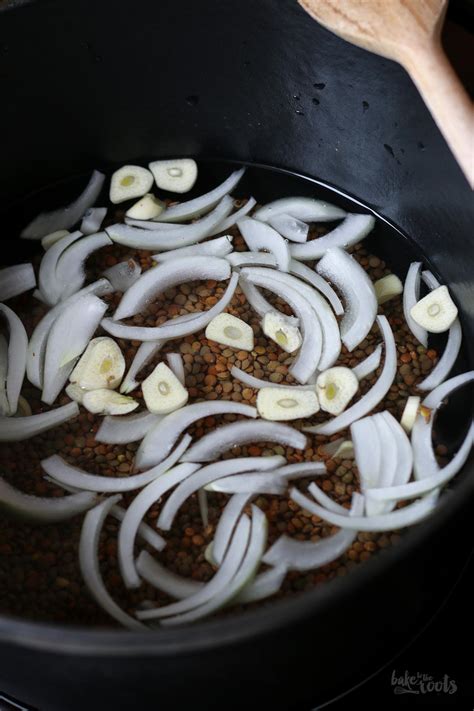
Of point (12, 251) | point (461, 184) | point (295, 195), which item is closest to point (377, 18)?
point (461, 184)

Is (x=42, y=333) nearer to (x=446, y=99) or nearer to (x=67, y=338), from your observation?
(x=67, y=338)

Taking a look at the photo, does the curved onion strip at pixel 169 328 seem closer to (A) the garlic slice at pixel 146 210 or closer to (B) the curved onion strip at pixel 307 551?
(A) the garlic slice at pixel 146 210

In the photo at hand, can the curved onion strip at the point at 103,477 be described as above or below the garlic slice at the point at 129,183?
below

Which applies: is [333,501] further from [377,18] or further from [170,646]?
[377,18]

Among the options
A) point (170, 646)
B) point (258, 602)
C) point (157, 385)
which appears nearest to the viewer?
point (170, 646)

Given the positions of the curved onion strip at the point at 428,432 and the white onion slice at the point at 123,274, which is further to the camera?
the white onion slice at the point at 123,274

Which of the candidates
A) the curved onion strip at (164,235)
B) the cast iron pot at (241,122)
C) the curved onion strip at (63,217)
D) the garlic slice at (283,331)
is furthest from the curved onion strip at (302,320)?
the curved onion strip at (63,217)

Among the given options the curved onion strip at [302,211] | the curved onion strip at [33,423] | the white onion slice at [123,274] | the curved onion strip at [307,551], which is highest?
the curved onion strip at [302,211]

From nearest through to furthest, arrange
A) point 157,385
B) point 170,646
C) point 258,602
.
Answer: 1. point 170,646
2. point 258,602
3. point 157,385
